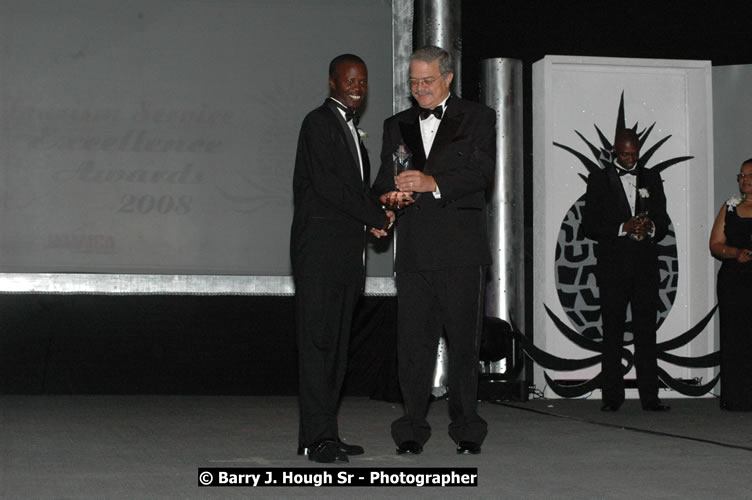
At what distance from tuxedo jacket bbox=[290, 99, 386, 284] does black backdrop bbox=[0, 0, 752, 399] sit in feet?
9.36

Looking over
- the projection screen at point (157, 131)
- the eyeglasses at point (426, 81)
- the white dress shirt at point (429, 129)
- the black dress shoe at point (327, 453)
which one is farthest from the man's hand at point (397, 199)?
the projection screen at point (157, 131)

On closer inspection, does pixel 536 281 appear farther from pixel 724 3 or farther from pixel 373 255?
pixel 724 3

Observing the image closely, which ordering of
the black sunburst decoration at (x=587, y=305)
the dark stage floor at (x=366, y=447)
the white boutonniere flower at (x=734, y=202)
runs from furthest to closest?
1. the black sunburst decoration at (x=587, y=305)
2. the white boutonniere flower at (x=734, y=202)
3. the dark stage floor at (x=366, y=447)

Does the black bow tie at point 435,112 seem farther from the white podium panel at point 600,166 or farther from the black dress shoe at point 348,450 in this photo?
the white podium panel at point 600,166

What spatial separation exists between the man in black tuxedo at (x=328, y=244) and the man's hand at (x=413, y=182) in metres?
0.13

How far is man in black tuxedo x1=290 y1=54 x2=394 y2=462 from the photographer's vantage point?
13.0 feet

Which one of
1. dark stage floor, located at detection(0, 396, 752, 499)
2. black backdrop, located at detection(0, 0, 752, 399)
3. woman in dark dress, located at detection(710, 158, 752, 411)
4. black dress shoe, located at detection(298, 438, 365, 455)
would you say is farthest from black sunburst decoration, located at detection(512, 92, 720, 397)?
black dress shoe, located at detection(298, 438, 365, 455)

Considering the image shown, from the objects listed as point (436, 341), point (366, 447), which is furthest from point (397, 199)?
point (366, 447)

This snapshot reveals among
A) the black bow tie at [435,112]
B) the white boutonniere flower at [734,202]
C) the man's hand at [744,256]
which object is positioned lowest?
the man's hand at [744,256]

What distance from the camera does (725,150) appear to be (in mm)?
7617

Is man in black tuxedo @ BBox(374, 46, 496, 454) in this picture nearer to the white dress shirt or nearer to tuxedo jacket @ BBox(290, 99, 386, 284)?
the white dress shirt

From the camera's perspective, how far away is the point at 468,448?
165 inches

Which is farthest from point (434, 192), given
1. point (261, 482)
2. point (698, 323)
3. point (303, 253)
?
point (698, 323)

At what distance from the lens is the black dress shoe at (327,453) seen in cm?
390
